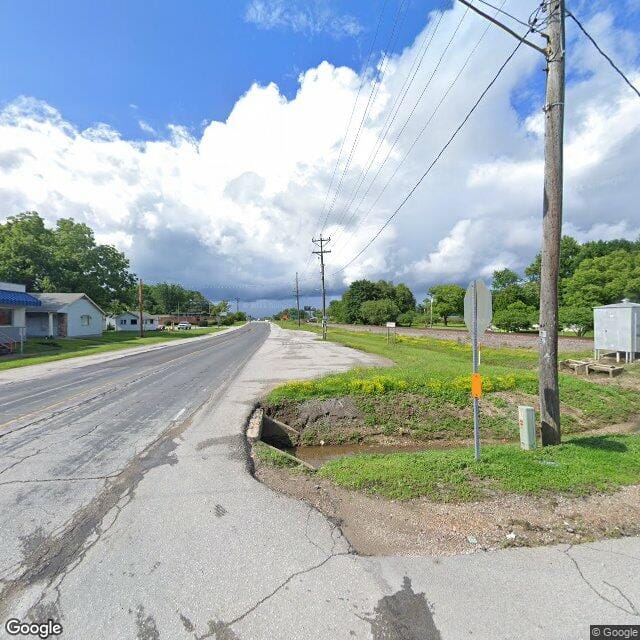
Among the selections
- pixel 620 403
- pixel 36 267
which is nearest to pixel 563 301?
pixel 620 403

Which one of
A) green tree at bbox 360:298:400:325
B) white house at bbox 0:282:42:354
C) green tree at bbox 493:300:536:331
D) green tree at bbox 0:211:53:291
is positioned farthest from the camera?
green tree at bbox 360:298:400:325

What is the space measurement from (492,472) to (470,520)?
1251 millimetres

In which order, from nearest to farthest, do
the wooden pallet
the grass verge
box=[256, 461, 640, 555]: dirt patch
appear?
box=[256, 461, 640, 555]: dirt patch → the grass verge → the wooden pallet

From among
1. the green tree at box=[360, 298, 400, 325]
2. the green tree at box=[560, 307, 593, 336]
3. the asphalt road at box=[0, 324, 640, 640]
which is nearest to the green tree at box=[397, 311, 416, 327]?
the green tree at box=[360, 298, 400, 325]

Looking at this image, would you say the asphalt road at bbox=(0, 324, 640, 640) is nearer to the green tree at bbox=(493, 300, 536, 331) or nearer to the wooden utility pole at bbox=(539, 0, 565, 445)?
the wooden utility pole at bbox=(539, 0, 565, 445)

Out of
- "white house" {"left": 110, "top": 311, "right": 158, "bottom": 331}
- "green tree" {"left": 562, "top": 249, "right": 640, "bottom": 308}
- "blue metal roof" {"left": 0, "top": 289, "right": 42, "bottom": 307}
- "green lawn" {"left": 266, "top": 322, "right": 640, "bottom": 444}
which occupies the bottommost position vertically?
"green lawn" {"left": 266, "top": 322, "right": 640, "bottom": 444}

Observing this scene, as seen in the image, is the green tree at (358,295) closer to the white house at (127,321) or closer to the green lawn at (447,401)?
the white house at (127,321)

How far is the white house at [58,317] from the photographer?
35.0 metres

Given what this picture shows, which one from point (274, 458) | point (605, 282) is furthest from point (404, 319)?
point (274, 458)

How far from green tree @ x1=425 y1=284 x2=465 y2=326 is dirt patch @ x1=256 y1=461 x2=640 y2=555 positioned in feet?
298

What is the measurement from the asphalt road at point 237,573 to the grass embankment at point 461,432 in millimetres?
1212

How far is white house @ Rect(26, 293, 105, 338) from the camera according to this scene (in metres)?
35.0

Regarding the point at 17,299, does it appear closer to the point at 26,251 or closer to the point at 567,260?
the point at 26,251

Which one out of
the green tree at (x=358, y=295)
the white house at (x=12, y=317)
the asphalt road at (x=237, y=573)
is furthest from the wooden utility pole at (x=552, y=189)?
the green tree at (x=358, y=295)
